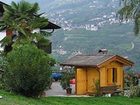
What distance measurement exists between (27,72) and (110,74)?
1630 centimetres

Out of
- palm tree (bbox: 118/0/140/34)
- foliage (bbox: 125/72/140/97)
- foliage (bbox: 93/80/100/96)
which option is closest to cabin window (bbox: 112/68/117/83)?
foliage (bbox: 125/72/140/97)

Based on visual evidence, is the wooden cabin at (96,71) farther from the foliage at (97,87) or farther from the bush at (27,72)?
the bush at (27,72)

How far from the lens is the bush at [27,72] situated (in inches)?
939

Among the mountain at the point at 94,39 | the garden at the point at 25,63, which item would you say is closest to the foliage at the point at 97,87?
the garden at the point at 25,63

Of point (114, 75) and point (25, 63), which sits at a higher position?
point (114, 75)

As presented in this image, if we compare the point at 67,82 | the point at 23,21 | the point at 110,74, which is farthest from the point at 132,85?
the point at 23,21

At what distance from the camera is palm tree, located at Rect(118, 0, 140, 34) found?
33.9m

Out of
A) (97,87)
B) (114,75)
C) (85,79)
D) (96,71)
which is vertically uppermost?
(96,71)

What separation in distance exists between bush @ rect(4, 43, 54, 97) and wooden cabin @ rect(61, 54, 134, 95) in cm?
1270

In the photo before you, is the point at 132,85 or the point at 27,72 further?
the point at 132,85

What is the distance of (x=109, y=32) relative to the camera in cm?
16312

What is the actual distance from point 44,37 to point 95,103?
676 cm

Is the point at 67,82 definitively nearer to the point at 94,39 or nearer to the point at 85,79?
the point at 85,79

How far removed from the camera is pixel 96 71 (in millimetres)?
38156
